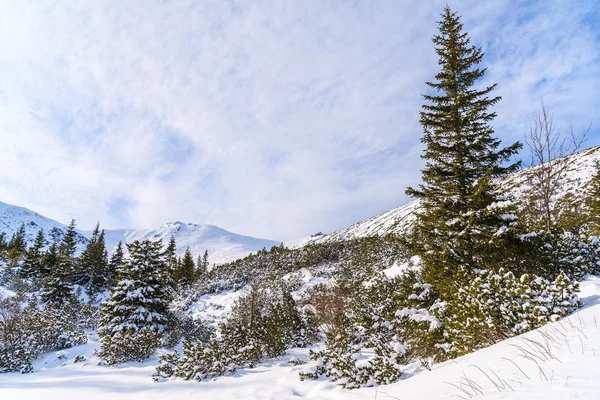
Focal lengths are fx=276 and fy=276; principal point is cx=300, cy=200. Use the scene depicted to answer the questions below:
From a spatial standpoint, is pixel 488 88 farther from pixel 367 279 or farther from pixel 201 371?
pixel 367 279

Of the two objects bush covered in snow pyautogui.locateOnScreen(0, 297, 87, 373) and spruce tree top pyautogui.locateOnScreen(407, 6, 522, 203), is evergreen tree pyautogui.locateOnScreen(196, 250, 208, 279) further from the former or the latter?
spruce tree top pyautogui.locateOnScreen(407, 6, 522, 203)

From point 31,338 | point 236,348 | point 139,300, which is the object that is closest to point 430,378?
point 236,348

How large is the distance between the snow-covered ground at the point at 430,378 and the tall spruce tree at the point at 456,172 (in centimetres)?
259

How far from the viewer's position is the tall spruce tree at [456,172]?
313 inches

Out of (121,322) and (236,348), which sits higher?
(121,322)

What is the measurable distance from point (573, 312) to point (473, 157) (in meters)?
5.14

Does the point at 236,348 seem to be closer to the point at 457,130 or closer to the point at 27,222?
the point at 457,130

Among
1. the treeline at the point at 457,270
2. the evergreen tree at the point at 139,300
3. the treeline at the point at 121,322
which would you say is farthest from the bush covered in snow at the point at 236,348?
the evergreen tree at the point at 139,300

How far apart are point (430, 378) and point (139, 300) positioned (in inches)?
579

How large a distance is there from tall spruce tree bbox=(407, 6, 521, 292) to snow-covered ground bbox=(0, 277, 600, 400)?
2595mm

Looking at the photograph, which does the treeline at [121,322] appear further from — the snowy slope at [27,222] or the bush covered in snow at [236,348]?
the snowy slope at [27,222]

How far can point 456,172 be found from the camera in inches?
340

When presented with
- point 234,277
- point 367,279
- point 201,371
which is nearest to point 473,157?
point 201,371

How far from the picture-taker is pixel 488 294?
17.9 ft
